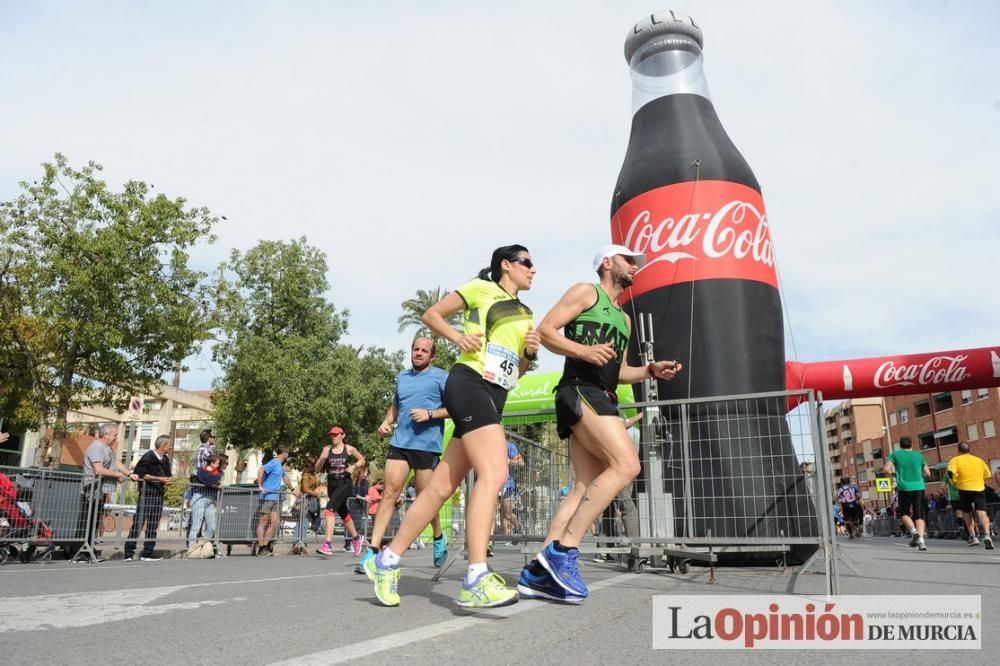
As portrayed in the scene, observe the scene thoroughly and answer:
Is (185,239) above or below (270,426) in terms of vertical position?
above

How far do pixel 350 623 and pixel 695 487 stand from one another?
3897 mm

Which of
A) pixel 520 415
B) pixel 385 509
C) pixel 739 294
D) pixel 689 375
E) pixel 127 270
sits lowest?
pixel 385 509

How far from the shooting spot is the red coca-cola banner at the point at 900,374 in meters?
12.9

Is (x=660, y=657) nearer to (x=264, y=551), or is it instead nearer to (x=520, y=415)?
(x=520, y=415)

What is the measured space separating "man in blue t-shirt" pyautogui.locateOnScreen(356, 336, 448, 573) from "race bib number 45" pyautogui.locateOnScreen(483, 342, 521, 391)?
2.07m

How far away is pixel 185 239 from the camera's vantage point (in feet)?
67.4

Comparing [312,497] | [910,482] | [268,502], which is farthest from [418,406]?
[910,482]

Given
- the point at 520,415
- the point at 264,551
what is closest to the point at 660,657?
the point at 520,415

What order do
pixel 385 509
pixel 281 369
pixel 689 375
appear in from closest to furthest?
pixel 385 509
pixel 689 375
pixel 281 369

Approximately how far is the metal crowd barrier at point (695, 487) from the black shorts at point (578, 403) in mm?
1583

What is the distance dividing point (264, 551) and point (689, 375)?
7855mm

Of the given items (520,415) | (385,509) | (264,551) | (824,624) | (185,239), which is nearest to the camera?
(824,624)

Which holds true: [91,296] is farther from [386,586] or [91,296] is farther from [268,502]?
[386,586]

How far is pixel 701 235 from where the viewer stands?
8359mm
